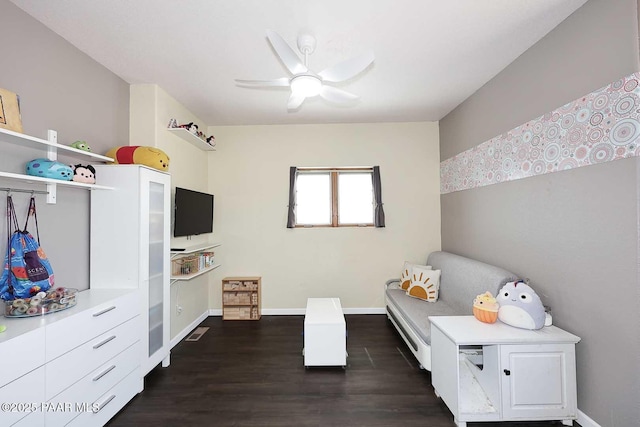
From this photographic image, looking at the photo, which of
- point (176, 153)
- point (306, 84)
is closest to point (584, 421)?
point (306, 84)

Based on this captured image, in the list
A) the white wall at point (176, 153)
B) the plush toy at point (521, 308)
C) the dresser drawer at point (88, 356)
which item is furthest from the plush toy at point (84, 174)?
the plush toy at point (521, 308)

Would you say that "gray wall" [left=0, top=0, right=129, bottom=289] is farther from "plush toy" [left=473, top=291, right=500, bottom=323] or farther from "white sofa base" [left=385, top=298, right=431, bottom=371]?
"plush toy" [left=473, top=291, right=500, bottom=323]

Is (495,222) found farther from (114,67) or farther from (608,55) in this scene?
(114,67)

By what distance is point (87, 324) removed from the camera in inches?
64.5

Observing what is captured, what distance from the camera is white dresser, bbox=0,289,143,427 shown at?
127cm

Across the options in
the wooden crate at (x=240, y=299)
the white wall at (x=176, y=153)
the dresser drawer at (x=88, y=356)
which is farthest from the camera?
the wooden crate at (x=240, y=299)

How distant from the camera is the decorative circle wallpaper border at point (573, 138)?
1.48 metres

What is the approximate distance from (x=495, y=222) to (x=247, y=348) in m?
2.90

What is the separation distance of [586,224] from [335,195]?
8.85ft

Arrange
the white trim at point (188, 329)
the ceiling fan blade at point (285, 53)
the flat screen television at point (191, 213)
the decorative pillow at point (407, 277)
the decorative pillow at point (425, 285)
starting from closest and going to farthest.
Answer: the ceiling fan blade at point (285, 53), the flat screen television at point (191, 213), the white trim at point (188, 329), the decorative pillow at point (425, 285), the decorative pillow at point (407, 277)

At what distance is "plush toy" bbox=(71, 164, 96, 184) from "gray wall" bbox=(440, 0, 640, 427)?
11.3ft

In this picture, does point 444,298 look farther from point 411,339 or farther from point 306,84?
point 306,84

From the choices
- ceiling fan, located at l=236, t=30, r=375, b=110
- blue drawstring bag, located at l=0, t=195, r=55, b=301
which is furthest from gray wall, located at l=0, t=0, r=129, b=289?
ceiling fan, located at l=236, t=30, r=375, b=110

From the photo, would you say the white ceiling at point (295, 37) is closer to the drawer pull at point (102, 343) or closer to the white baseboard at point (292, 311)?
the drawer pull at point (102, 343)
